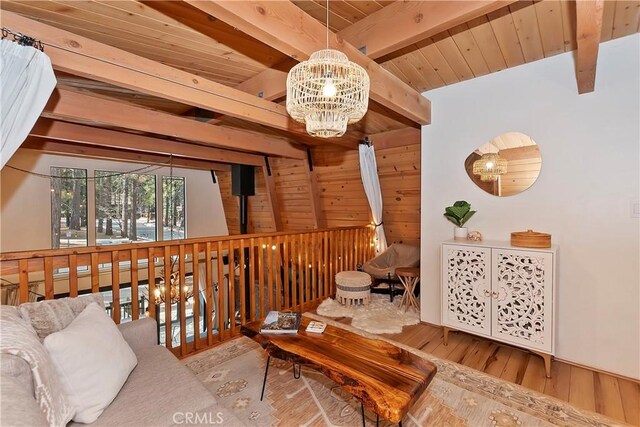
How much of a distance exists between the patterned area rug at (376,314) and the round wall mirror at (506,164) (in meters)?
1.65

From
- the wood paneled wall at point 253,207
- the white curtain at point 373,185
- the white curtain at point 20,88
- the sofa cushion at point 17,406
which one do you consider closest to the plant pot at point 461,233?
the white curtain at point 373,185

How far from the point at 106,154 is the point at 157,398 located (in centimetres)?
482

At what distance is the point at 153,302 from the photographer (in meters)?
2.38

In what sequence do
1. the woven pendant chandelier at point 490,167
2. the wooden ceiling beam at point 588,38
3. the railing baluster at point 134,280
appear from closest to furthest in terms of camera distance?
1. the wooden ceiling beam at point 588,38
2. the railing baluster at point 134,280
3. the woven pendant chandelier at point 490,167

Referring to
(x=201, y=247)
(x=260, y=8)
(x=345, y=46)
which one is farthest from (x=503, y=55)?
(x=201, y=247)

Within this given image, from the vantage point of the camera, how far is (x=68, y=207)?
5.14 meters

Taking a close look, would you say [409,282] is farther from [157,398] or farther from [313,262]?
[157,398]

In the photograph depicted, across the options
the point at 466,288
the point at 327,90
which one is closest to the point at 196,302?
the point at 327,90

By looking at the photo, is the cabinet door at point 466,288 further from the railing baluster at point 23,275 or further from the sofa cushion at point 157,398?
the railing baluster at point 23,275

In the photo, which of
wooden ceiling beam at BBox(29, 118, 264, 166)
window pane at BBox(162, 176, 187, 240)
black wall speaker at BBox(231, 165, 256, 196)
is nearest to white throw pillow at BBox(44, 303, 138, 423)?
wooden ceiling beam at BBox(29, 118, 264, 166)

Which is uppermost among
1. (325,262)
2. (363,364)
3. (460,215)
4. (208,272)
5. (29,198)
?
(29,198)

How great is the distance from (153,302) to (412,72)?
3.04 meters

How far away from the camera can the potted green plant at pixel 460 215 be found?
2777 millimetres

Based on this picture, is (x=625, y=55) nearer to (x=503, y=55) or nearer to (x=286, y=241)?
(x=503, y=55)
